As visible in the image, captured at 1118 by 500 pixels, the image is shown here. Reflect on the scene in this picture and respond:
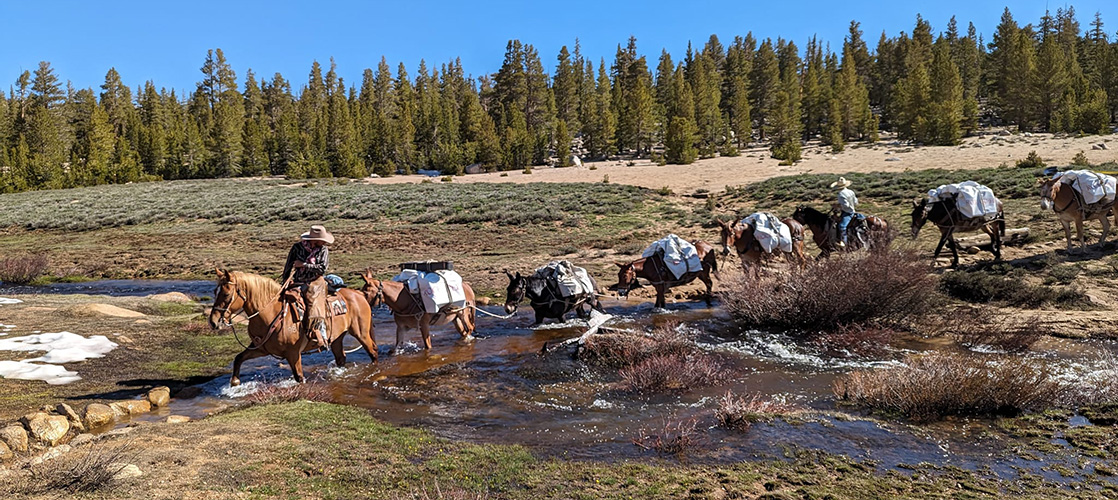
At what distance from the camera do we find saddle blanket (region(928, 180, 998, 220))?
15.8m

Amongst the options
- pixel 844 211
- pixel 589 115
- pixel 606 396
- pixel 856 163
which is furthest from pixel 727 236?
pixel 589 115

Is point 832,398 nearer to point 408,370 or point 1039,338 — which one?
point 1039,338

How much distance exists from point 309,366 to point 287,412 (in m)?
3.41

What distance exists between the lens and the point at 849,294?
10828 millimetres

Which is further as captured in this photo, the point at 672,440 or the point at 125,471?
the point at 672,440

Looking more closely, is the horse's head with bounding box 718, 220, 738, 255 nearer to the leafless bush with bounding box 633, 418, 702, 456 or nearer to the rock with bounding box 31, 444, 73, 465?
the leafless bush with bounding box 633, 418, 702, 456

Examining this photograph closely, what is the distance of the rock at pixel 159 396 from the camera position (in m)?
8.27

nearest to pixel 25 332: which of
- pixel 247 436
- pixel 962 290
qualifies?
pixel 247 436

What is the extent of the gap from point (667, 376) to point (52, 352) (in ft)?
31.3

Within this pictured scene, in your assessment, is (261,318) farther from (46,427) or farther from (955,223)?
(955,223)

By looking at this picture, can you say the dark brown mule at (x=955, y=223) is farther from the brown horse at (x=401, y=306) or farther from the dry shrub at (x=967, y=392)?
the brown horse at (x=401, y=306)

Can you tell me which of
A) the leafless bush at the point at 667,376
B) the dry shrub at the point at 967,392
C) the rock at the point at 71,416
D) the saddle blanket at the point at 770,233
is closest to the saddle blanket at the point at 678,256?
the saddle blanket at the point at 770,233

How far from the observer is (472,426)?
720cm

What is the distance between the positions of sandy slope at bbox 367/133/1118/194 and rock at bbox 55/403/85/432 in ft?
125
